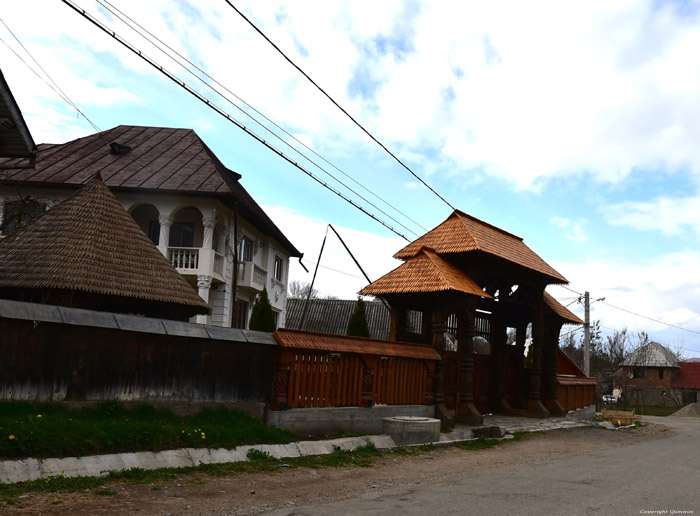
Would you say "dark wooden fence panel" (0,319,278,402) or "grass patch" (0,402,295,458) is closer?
"grass patch" (0,402,295,458)

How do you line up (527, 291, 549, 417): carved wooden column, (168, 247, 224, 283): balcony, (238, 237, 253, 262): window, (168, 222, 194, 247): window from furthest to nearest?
1. (238, 237, 253, 262): window
2. (168, 222, 194, 247): window
3. (168, 247, 224, 283): balcony
4. (527, 291, 549, 417): carved wooden column

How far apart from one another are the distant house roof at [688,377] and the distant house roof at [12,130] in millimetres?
64769

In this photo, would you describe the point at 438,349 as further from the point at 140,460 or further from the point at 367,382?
the point at 140,460

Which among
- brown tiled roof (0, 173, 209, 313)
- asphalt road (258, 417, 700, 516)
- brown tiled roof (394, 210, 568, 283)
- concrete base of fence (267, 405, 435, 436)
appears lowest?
asphalt road (258, 417, 700, 516)

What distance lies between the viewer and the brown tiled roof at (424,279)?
15.6m

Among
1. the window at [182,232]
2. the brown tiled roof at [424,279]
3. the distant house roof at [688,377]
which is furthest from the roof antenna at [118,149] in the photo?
the distant house roof at [688,377]

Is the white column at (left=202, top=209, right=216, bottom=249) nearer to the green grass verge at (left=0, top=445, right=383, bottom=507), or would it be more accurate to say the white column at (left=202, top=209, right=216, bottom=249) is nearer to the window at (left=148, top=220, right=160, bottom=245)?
the window at (left=148, top=220, right=160, bottom=245)

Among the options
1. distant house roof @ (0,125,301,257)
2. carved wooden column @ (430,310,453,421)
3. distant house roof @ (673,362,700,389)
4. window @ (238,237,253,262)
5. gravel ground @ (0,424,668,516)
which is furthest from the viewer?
distant house roof @ (673,362,700,389)

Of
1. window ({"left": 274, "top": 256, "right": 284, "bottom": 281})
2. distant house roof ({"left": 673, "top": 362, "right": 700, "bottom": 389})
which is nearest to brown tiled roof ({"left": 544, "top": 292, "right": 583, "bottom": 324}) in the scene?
window ({"left": 274, "top": 256, "right": 284, "bottom": 281})

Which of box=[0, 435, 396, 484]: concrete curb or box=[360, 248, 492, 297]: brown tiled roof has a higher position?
box=[360, 248, 492, 297]: brown tiled roof

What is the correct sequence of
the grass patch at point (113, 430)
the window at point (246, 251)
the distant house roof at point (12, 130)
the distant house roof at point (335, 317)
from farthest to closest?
the distant house roof at point (335, 317), the window at point (246, 251), the distant house roof at point (12, 130), the grass patch at point (113, 430)

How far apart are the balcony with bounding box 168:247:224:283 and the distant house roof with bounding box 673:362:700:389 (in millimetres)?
53810

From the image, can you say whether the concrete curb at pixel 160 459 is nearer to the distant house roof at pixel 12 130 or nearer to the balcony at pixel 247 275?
the distant house roof at pixel 12 130

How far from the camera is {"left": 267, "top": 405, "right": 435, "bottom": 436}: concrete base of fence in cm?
1177
